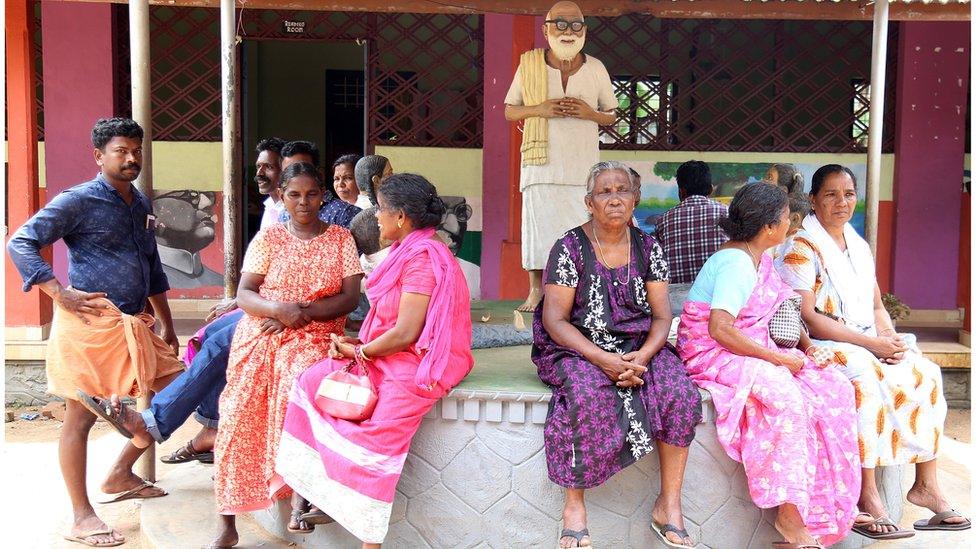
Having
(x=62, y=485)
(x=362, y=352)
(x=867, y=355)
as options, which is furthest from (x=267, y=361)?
(x=867, y=355)

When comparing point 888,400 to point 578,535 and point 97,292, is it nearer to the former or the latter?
point 578,535

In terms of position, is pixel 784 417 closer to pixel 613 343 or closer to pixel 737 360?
pixel 737 360

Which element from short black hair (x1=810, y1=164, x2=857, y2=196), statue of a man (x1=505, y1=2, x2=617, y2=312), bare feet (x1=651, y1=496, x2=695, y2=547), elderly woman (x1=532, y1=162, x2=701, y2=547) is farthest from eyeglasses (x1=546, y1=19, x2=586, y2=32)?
bare feet (x1=651, y1=496, x2=695, y2=547)

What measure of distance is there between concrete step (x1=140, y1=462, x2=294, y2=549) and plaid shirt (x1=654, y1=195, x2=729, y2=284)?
8.31 ft

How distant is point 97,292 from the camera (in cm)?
393

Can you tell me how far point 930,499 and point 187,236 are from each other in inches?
258

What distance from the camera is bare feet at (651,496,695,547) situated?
337 centimetres

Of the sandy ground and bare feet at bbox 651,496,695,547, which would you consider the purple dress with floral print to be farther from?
the sandy ground

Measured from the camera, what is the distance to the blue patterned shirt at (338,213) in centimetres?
455

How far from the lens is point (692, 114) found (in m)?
8.20

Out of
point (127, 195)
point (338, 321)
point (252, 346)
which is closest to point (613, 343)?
point (338, 321)

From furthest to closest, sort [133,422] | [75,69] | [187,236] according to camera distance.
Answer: [187,236], [75,69], [133,422]

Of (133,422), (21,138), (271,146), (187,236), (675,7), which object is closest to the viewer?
(133,422)

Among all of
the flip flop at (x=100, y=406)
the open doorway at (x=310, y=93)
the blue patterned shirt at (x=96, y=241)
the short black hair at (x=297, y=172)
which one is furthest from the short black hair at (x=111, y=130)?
the open doorway at (x=310, y=93)
